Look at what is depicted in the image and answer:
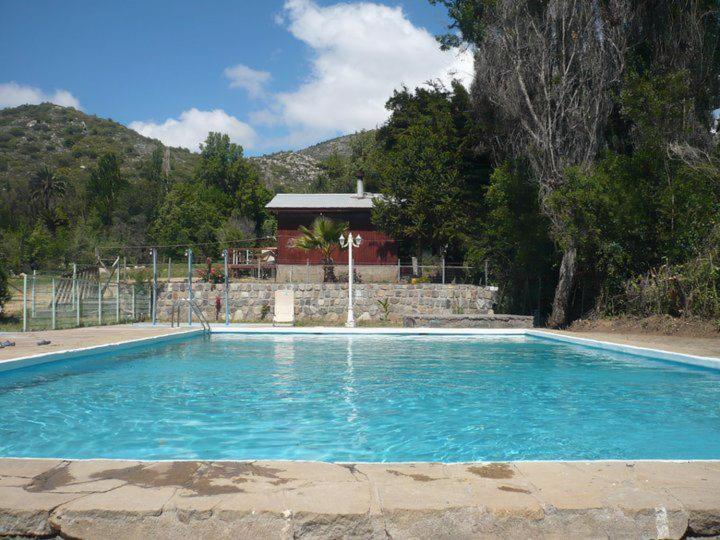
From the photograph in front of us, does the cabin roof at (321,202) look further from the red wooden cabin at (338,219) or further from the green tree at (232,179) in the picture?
the green tree at (232,179)

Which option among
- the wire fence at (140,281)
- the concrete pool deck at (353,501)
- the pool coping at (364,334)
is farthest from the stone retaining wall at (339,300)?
the concrete pool deck at (353,501)

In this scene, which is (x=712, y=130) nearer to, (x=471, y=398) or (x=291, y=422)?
(x=471, y=398)

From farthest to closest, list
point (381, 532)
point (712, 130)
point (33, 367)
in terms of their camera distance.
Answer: point (712, 130) → point (33, 367) → point (381, 532)

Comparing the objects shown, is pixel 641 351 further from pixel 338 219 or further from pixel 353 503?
pixel 338 219

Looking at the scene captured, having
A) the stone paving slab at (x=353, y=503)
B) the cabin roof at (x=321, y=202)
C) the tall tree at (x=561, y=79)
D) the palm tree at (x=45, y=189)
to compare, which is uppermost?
the palm tree at (x=45, y=189)

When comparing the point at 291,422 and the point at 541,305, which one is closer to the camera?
the point at 291,422

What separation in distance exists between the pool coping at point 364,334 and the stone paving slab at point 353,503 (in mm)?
6511

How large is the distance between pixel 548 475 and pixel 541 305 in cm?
1776

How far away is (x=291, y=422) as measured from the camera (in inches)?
257

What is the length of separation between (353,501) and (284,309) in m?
15.4

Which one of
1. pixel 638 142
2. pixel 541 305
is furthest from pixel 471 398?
pixel 541 305

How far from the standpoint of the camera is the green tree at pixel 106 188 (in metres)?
52.7

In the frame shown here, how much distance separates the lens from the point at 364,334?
1647cm

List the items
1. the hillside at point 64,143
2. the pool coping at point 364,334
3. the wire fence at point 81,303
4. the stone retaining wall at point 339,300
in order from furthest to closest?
1. the hillside at point 64,143
2. the stone retaining wall at point 339,300
3. the wire fence at point 81,303
4. the pool coping at point 364,334
